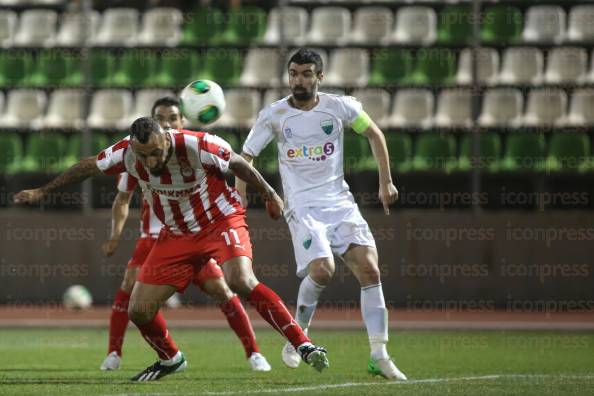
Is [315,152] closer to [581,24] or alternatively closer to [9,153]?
[9,153]

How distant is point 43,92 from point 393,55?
535 centimetres

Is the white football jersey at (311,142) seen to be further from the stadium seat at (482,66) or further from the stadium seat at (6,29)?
the stadium seat at (6,29)

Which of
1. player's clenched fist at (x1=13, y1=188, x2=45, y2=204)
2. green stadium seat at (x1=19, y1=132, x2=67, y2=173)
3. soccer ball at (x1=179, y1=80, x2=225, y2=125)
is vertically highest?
soccer ball at (x1=179, y1=80, x2=225, y2=125)

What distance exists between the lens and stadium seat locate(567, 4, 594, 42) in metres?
18.1

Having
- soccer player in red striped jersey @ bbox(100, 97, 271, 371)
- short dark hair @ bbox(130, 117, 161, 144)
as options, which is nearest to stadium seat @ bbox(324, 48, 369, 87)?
soccer player in red striped jersey @ bbox(100, 97, 271, 371)

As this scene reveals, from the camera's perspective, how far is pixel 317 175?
8586 mm

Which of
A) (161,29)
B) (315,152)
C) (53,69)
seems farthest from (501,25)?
(315,152)

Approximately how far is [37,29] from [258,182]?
12.1 m

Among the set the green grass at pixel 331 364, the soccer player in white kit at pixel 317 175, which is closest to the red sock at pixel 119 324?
the green grass at pixel 331 364

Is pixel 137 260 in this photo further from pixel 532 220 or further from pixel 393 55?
pixel 393 55

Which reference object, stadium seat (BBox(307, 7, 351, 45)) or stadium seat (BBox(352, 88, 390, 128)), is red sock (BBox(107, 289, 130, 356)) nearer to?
stadium seat (BBox(352, 88, 390, 128))

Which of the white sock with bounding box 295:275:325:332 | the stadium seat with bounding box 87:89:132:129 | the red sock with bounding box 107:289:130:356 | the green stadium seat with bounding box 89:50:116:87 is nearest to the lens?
the white sock with bounding box 295:275:325:332

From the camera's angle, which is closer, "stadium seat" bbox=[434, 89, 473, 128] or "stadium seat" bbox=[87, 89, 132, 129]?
"stadium seat" bbox=[434, 89, 473, 128]

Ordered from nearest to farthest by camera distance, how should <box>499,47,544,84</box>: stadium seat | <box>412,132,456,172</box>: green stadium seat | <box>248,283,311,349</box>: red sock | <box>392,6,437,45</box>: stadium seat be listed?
<box>248,283,311,349</box>: red sock, <box>412,132,456,172</box>: green stadium seat, <box>499,47,544,84</box>: stadium seat, <box>392,6,437,45</box>: stadium seat
